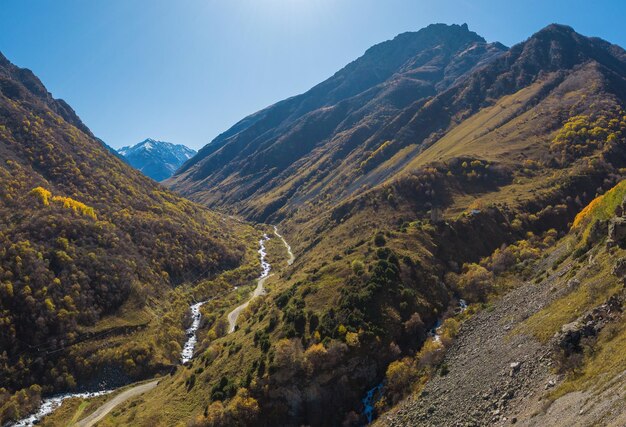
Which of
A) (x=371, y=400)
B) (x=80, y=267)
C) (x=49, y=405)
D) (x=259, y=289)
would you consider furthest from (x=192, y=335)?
(x=371, y=400)

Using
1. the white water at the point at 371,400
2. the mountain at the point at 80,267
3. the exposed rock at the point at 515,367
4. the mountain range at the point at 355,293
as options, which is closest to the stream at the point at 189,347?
the mountain range at the point at 355,293

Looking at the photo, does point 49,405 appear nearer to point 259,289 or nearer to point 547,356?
point 259,289

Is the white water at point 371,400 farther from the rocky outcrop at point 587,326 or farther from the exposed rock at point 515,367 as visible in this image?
the rocky outcrop at point 587,326

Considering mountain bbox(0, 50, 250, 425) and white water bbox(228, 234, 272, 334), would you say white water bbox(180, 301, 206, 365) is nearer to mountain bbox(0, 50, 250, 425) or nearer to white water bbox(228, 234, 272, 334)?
mountain bbox(0, 50, 250, 425)

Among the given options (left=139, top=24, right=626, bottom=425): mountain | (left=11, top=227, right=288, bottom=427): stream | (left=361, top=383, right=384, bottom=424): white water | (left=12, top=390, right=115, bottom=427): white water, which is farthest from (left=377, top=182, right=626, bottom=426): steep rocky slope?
(left=12, top=390, right=115, bottom=427): white water

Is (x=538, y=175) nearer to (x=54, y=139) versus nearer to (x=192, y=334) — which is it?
(x=192, y=334)
